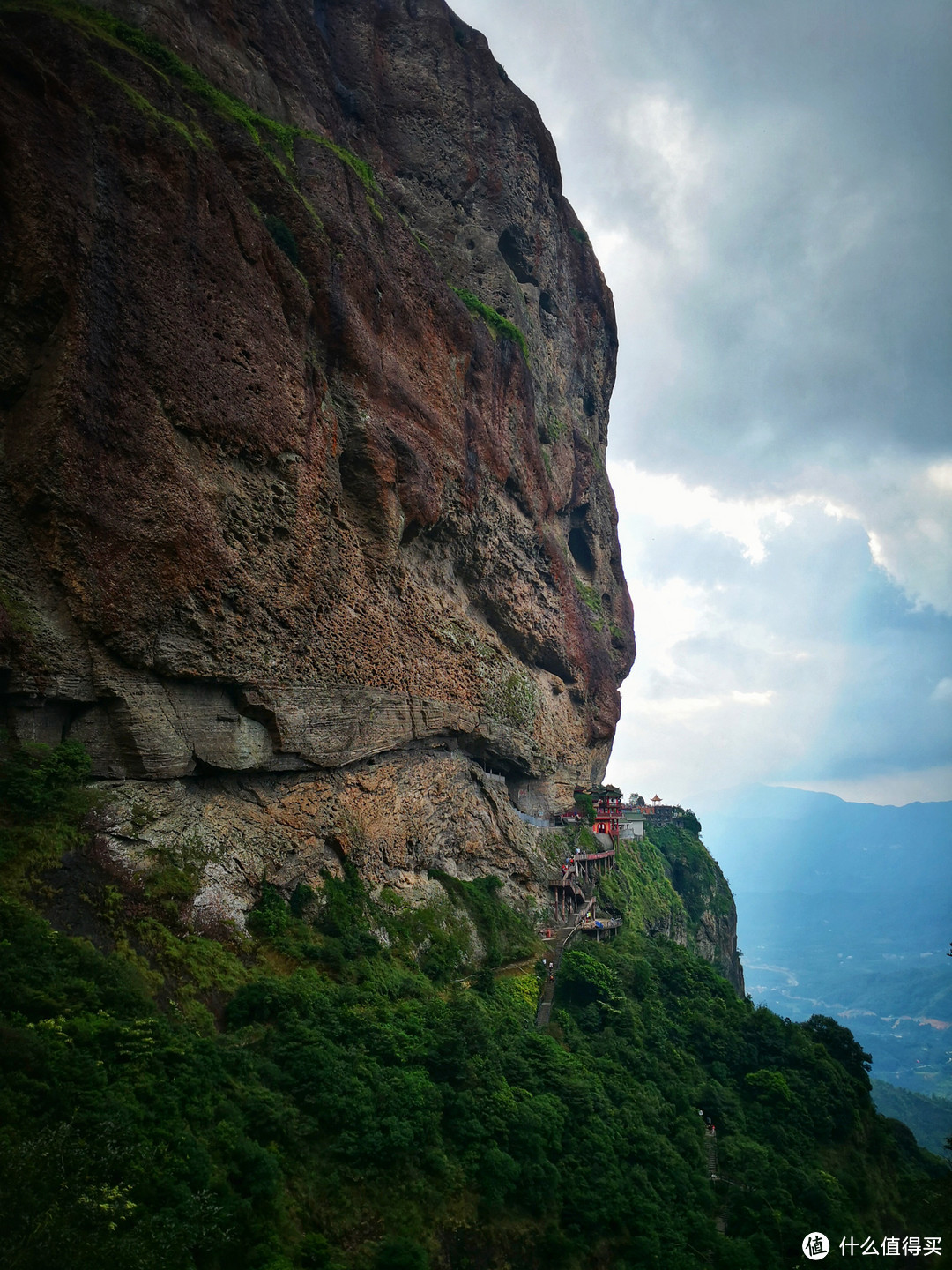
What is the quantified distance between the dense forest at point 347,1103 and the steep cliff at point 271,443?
5.26 feet

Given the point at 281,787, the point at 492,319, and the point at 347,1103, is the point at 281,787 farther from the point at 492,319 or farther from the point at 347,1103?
the point at 492,319

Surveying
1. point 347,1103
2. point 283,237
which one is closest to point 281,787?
point 347,1103

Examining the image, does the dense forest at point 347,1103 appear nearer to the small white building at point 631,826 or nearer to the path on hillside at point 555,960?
the path on hillside at point 555,960

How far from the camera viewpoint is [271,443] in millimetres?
15398

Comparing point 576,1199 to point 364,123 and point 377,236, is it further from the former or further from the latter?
point 364,123

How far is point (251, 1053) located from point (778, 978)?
211173mm

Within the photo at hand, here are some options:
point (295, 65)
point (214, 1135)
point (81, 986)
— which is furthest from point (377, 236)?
point (214, 1135)

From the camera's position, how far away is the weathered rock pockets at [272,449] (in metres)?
12.2

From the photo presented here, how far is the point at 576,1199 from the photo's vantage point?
12.5 meters

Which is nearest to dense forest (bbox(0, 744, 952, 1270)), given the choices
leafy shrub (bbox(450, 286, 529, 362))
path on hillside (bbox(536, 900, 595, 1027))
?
path on hillside (bbox(536, 900, 595, 1027))

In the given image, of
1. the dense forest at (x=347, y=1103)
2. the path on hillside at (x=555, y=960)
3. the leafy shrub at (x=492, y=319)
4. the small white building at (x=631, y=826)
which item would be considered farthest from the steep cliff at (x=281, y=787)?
the small white building at (x=631, y=826)

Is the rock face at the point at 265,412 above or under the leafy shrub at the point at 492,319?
under

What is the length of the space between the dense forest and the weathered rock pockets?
5.04ft

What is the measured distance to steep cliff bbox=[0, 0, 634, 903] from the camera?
480 inches
